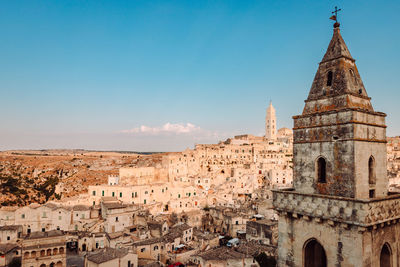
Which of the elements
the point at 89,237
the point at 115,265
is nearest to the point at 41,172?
the point at 89,237

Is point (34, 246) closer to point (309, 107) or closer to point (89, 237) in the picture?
point (89, 237)

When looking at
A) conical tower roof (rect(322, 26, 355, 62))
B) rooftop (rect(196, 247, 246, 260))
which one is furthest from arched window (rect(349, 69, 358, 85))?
rooftop (rect(196, 247, 246, 260))

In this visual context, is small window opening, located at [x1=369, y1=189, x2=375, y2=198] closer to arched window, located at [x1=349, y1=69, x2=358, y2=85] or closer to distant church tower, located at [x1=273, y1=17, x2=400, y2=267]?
distant church tower, located at [x1=273, y1=17, x2=400, y2=267]

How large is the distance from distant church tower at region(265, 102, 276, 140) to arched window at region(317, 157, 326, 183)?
113m

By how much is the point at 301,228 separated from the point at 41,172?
97.5 meters

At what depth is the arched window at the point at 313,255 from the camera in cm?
1130

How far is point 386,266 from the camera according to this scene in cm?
1099

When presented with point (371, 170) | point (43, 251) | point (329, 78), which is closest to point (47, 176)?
point (43, 251)

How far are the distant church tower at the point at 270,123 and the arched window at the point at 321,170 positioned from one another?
113 metres

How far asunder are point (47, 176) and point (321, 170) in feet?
310

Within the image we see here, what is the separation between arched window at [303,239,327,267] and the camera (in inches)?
445

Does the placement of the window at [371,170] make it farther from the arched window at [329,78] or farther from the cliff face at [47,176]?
the cliff face at [47,176]

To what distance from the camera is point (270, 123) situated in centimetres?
12356

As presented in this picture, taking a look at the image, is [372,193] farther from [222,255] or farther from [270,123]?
[270,123]
